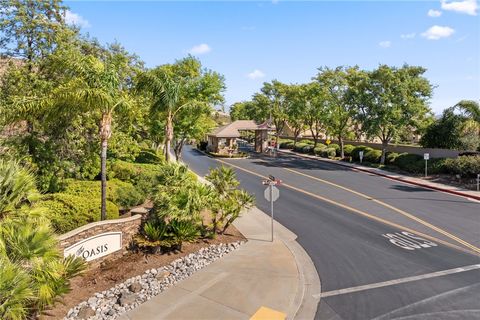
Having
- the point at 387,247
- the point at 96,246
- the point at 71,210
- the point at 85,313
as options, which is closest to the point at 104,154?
the point at 71,210

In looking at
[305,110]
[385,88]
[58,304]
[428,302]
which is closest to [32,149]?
[58,304]

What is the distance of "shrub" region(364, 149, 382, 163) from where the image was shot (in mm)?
37500

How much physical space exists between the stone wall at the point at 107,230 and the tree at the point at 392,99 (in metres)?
30.1

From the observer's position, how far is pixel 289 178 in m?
28.4

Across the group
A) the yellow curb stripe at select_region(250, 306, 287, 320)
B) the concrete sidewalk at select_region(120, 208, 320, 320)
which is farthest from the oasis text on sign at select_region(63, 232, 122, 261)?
the yellow curb stripe at select_region(250, 306, 287, 320)

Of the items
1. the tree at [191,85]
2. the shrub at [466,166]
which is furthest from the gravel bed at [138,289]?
the shrub at [466,166]

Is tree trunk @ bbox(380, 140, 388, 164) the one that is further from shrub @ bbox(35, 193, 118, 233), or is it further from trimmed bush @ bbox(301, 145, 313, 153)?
shrub @ bbox(35, 193, 118, 233)

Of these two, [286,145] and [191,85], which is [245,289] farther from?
[286,145]

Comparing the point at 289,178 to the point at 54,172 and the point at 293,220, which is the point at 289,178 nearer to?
the point at 293,220

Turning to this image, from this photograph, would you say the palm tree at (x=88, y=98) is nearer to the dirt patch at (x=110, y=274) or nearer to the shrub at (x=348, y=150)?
the dirt patch at (x=110, y=274)

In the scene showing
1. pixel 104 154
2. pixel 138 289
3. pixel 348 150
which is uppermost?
pixel 104 154

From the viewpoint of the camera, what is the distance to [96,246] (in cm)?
1022

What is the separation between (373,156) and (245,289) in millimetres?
33564

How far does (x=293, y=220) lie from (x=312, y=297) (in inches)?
293
